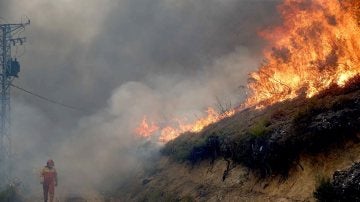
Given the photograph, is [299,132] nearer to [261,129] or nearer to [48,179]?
[261,129]

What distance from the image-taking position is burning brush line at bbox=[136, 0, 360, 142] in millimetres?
16219

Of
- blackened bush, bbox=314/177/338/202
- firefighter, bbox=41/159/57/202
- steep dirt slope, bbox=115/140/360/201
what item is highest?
firefighter, bbox=41/159/57/202

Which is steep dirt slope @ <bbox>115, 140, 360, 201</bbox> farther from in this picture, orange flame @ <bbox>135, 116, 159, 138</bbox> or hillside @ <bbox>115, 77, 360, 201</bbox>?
orange flame @ <bbox>135, 116, 159, 138</bbox>

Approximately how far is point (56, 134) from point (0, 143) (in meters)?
38.0

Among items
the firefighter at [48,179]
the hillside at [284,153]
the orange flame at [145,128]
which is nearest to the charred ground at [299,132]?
the hillside at [284,153]

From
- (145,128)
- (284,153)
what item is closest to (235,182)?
(284,153)

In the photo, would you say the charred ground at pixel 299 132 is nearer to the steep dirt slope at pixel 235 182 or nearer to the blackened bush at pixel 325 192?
the steep dirt slope at pixel 235 182

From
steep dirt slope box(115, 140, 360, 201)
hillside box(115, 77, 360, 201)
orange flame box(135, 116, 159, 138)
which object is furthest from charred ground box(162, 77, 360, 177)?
orange flame box(135, 116, 159, 138)

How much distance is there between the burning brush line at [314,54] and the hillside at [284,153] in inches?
65.7

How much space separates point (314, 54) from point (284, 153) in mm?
9859

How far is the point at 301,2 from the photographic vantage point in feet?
91.2

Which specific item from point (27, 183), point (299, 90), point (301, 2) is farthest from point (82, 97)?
point (299, 90)

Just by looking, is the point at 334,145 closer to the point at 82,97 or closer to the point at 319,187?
the point at 319,187

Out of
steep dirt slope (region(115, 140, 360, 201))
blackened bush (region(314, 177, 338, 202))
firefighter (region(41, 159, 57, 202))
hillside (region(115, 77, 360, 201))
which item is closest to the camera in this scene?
blackened bush (region(314, 177, 338, 202))
